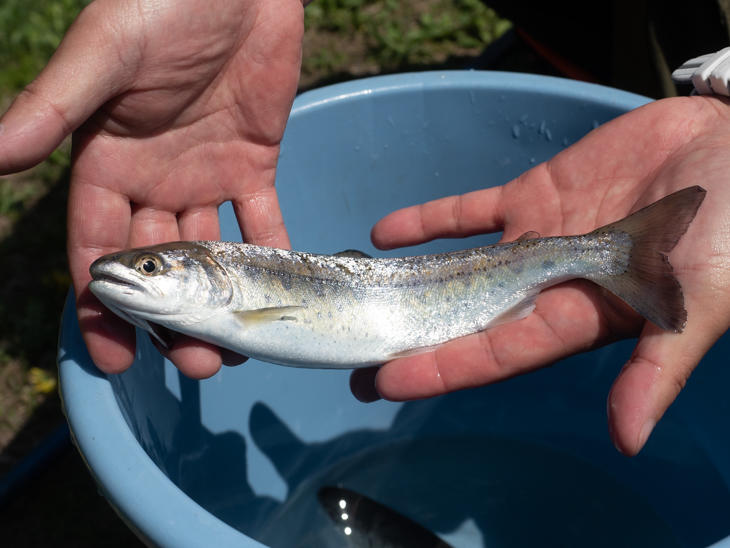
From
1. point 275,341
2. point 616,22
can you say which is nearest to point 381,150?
point 275,341

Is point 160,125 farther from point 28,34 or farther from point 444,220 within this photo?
point 28,34

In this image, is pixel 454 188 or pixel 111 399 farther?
pixel 454 188

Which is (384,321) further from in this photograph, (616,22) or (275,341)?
(616,22)

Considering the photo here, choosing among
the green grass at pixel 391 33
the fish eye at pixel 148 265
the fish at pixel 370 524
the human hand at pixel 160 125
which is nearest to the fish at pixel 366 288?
the fish eye at pixel 148 265

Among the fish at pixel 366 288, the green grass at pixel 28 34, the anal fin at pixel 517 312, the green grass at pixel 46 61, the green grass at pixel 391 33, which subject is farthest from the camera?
the green grass at pixel 391 33

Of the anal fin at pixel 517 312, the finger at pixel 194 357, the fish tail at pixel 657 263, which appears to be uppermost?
the fish tail at pixel 657 263

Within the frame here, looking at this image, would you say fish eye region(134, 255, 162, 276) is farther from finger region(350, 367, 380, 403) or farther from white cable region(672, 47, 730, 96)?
white cable region(672, 47, 730, 96)

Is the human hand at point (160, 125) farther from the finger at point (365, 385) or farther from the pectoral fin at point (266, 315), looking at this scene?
the finger at point (365, 385)

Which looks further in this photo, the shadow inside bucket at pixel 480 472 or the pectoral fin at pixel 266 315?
the shadow inside bucket at pixel 480 472
